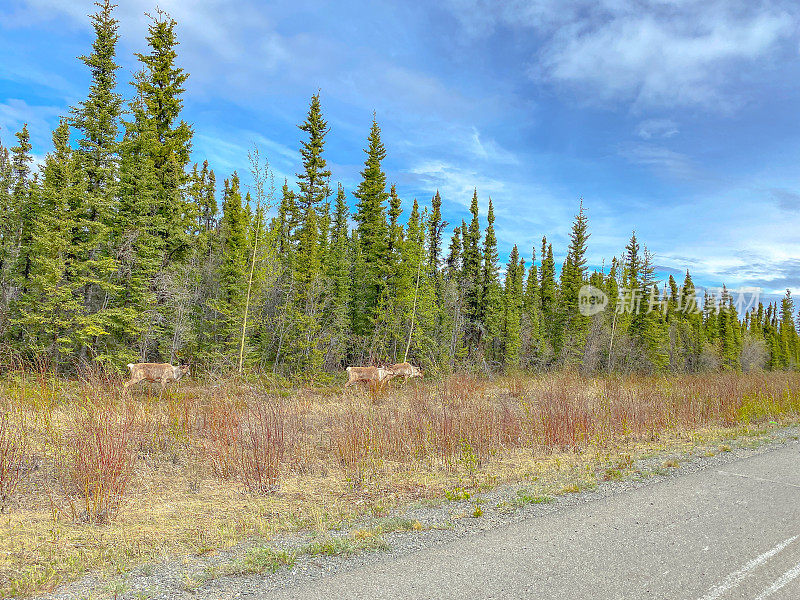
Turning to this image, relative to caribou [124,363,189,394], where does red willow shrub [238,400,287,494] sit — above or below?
below

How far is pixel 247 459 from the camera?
7359 mm

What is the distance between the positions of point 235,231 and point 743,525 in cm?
3344

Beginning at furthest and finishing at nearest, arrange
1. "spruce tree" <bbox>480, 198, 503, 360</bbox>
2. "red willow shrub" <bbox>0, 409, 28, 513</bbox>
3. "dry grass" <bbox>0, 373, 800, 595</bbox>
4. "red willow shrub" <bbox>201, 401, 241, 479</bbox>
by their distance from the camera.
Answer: "spruce tree" <bbox>480, 198, 503, 360</bbox> → "red willow shrub" <bbox>201, 401, 241, 479</bbox> → "red willow shrub" <bbox>0, 409, 28, 513</bbox> → "dry grass" <bbox>0, 373, 800, 595</bbox>

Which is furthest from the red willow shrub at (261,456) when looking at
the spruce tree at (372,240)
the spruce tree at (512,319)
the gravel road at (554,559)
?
the spruce tree at (512,319)

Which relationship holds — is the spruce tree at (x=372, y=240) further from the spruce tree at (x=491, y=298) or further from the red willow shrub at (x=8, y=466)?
the red willow shrub at (x=8, y=466)

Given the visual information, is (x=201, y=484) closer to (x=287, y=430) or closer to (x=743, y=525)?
(x=287, y=430)

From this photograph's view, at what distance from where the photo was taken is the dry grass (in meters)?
5.32

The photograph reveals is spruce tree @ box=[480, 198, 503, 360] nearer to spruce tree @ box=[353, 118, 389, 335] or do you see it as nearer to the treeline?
the treeline

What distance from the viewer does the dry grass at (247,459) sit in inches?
209

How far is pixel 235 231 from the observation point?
33000mm

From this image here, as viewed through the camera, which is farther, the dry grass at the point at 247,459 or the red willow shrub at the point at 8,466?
the red willow shrub at the point at 8,466

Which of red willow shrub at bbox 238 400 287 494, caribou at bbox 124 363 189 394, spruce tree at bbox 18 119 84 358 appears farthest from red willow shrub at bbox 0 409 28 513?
spruce tree at bbox 18 119 84 358

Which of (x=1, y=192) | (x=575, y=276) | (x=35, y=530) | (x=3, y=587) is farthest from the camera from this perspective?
(x=575, y=276)

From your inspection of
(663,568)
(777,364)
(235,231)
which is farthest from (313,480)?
(777,364)
